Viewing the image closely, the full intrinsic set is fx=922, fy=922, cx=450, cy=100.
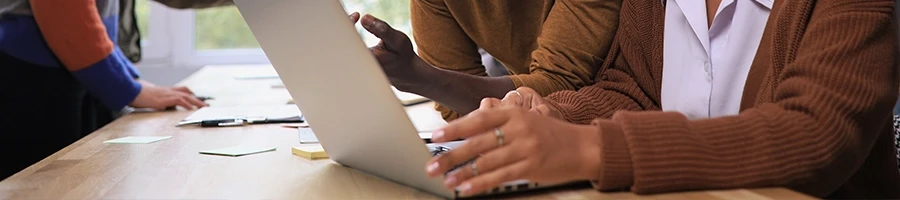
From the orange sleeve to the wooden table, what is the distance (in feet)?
2.09

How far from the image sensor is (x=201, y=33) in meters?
4.16

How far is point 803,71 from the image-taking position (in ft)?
2.77

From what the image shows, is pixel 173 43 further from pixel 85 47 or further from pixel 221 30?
pixel 85 47

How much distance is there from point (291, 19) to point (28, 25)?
1.36m

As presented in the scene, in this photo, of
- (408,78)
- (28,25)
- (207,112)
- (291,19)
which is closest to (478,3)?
(408,78)

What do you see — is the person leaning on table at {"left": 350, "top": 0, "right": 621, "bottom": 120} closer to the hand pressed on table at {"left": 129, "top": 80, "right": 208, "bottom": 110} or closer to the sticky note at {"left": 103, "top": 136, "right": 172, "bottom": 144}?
the sticky note at {"left": 103, "top": 136, "right": 172, "bottom": 144}

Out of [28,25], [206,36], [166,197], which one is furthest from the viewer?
[206,36]

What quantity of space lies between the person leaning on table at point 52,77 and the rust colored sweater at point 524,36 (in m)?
0.62

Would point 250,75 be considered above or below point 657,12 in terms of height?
below

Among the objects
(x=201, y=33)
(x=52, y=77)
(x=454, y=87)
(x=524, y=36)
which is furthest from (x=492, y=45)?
(x=201, y=33)

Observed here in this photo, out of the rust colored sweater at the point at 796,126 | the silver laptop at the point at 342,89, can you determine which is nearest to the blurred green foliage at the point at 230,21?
the silver laptop at the point at 342,89

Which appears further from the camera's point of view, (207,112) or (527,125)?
(207,112)

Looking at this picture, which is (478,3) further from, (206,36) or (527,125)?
(206,36)

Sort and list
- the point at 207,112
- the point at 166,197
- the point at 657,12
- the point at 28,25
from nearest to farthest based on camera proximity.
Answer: the point at 166,197, the point at 657,12, the point at 207,112, the point at 28,25
